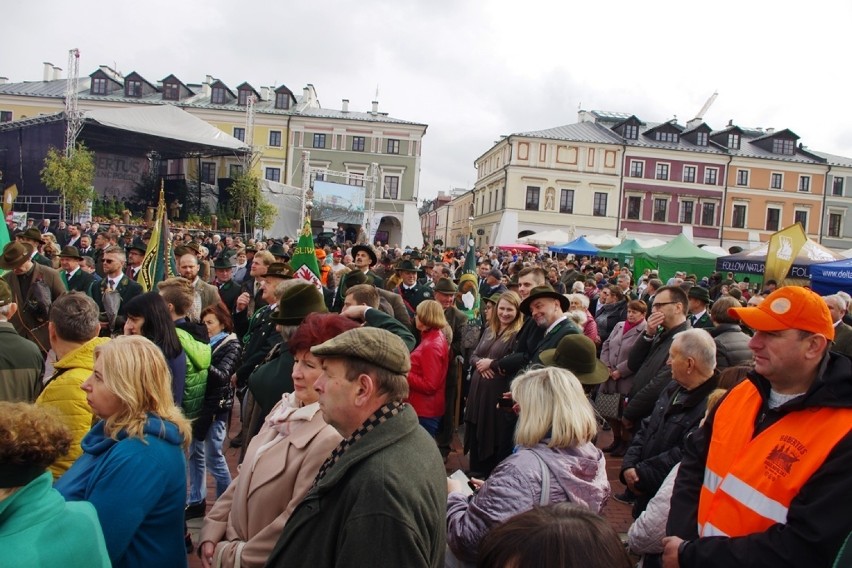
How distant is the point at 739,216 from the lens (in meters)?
52.8

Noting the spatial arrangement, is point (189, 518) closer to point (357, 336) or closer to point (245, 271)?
point (357, 336)

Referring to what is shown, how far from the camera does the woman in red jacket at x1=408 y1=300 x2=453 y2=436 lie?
5.78 m

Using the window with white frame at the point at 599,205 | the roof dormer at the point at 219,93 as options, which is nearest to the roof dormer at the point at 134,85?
the roof dormer at the point at 219,93

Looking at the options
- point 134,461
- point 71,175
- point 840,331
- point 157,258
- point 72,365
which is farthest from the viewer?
point 71,175

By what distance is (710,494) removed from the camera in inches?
96.9

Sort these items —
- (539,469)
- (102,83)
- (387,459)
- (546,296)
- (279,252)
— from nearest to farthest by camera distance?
(387,459) → (539,469) → (546,296) → (279,252) → (102,83)

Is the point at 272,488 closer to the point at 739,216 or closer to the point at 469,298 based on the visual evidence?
the point at 469,298

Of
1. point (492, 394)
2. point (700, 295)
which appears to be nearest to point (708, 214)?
point (700, 295)

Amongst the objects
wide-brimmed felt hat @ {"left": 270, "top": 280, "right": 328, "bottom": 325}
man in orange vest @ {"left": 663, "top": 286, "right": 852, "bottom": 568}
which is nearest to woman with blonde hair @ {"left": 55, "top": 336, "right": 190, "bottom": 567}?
wide-brimmed felt hat @ {"left": 270, "top": 280, "right": 328, "bottom": 325}

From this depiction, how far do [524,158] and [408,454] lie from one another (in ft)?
169

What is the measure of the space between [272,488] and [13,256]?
5.60 metres

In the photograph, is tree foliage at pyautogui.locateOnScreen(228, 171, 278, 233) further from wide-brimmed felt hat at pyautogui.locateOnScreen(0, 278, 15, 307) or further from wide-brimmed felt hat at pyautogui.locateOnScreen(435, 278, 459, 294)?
wide-brimmed felt hat at pyautogui.locateOnScreen(0, 278, 15, 307)

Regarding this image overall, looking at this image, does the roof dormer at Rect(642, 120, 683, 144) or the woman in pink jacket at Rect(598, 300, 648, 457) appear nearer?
the woman in pink jacket at Rect(598, 300, 648, 457)

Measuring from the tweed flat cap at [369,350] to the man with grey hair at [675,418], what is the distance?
7.51 feet
